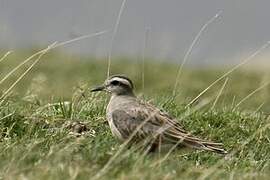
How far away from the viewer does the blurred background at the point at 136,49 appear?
17156mm

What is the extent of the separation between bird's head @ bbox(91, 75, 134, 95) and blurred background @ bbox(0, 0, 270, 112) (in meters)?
5.22

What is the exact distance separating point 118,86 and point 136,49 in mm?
10093

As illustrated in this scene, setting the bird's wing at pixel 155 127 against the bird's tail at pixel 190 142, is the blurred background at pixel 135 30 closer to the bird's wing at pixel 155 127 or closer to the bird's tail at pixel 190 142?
the bird's wing at pixel 155 127

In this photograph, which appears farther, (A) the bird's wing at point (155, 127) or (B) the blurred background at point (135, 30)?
(B) the blurred background at point (135, 30)

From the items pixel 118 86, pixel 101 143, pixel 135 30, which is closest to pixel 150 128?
pixel 101 143

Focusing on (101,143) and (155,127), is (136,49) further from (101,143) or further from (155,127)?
(101,143)

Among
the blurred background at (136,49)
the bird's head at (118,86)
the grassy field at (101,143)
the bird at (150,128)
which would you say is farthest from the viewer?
the blurred background at (136,49)

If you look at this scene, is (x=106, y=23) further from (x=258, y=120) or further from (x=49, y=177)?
(x=49, y=177)

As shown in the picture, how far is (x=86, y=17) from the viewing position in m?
16.7

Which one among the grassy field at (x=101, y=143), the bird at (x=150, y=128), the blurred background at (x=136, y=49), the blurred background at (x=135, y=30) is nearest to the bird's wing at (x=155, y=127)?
the bird at (x=150, y=128)

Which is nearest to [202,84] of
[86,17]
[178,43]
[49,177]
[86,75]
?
[178,43]

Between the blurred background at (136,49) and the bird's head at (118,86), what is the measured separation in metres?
5.22

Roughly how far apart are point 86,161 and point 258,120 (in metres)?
3.65

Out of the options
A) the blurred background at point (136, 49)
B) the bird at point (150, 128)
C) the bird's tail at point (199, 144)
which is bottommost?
the blurred background at point (136, 49)
